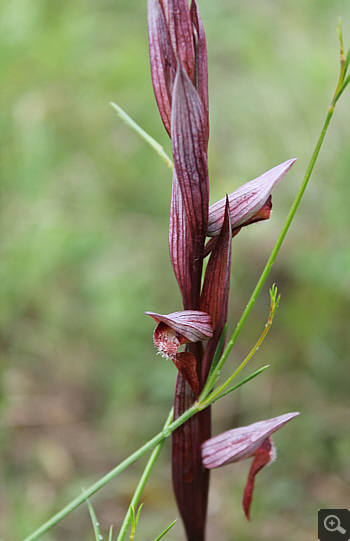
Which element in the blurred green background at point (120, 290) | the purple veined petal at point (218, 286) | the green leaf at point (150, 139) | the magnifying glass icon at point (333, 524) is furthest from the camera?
the blurred green background at point (120, 290)

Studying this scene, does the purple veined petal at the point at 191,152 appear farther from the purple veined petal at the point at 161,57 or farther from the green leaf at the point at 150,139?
the green leaf at the point at 150,139

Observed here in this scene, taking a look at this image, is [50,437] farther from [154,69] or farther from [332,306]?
[154,69]

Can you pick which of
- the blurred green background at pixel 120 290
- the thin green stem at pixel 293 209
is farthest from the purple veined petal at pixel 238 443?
the blurred green background at pixel 120 290

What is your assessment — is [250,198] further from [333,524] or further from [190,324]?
[333,524]

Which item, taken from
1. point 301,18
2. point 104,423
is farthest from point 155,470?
point 301,18

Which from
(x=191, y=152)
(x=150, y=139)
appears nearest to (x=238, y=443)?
(x=191, y=152)

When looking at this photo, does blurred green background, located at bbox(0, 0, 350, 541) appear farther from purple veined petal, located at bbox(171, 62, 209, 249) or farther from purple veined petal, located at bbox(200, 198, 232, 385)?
purple veined petal, located at bbox(171, 62, 209, 249)
